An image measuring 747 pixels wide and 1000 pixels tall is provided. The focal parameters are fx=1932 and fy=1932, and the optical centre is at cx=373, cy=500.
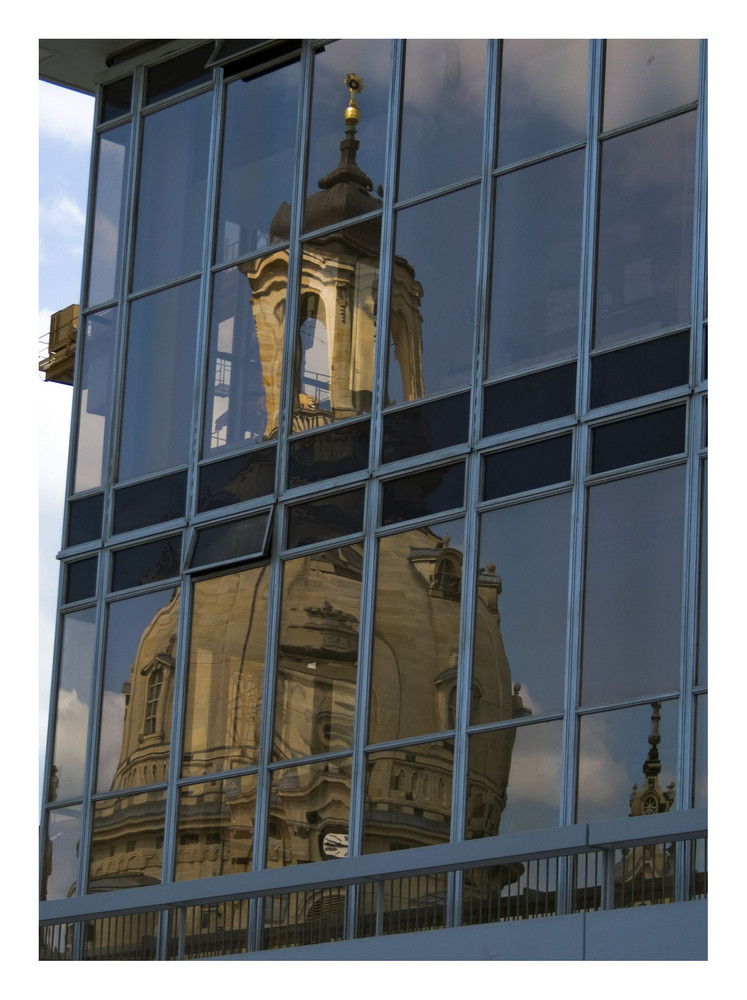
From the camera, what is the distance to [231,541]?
17.8 m

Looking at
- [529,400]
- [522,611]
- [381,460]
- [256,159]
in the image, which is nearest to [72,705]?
[381,460]

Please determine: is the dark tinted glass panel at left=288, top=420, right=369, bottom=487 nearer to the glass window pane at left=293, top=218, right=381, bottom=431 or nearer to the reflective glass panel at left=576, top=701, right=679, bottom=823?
the glass window pane at left=293, top=218, right=381, bottom=431

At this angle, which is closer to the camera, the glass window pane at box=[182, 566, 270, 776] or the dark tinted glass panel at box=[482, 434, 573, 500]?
the dark tinted glass panel at box=[482, 434, 573, 500]

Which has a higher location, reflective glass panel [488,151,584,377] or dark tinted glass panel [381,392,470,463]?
reflective glass panel [488,151,584,377]

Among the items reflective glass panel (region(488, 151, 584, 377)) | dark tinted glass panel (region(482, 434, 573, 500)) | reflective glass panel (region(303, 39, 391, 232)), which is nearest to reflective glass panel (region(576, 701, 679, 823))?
dark tinted glass panel (region(482, 434, 573, 500))

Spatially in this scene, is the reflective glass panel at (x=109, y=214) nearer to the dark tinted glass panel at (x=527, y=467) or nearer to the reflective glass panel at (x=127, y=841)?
the reflective glass panel at (x=127, y=841)

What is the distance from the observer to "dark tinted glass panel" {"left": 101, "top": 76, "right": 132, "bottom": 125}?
20.7 metres

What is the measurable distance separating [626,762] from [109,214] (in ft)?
30.0

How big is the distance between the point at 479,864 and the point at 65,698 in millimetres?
6127

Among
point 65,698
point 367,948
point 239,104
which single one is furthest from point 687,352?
point 65,698

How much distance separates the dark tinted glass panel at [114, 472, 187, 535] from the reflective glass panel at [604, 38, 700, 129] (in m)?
5.62

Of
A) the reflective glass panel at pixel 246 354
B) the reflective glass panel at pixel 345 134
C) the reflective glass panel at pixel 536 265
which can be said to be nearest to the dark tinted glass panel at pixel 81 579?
the reflective glass panel at pixel 246 354

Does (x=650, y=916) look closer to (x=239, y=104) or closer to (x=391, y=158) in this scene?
(x=391, y=158)

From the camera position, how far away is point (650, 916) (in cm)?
1277
